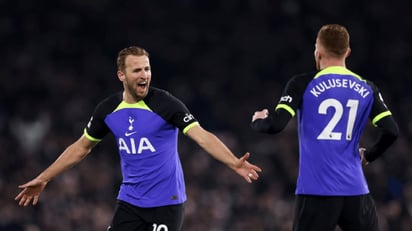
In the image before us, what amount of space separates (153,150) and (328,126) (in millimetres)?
1499

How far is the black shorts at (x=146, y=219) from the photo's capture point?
768cm

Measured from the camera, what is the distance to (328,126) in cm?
688

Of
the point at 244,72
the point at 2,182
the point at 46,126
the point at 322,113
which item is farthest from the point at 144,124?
the point at 244,72

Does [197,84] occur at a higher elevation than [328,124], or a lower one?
lower

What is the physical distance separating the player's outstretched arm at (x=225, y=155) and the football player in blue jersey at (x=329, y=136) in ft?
1.40

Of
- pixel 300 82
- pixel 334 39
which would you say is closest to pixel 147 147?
pixel 300 82

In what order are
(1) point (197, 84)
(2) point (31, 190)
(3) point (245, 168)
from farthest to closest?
(1) point (197, 84) < (2) point (31, 190) < (3) point (245, 168)

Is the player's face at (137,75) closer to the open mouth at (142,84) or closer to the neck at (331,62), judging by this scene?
the open mouth at (142,84)

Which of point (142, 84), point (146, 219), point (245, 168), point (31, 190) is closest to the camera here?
point (245, 168)

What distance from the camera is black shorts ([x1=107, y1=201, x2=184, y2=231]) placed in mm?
7676

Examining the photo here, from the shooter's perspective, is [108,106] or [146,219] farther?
[108,106]

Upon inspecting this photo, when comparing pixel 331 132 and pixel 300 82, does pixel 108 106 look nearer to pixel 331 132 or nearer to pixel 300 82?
pixel 300 82

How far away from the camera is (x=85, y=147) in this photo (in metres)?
8.10

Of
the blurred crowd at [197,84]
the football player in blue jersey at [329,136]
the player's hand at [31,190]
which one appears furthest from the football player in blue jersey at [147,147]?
the blurred crowd at [197,84]
